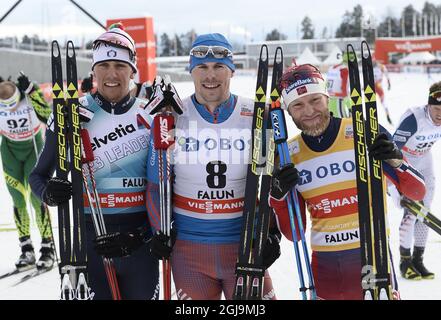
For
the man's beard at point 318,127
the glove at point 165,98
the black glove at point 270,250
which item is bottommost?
the black glove at point 270,250

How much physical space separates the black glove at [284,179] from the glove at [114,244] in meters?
0.80

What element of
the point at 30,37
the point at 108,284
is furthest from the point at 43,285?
the point at 30,37

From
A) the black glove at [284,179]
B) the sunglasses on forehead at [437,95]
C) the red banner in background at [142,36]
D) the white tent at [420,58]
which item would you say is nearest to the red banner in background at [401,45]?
the white tent at [420,58]

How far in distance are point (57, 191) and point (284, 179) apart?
1.11 m

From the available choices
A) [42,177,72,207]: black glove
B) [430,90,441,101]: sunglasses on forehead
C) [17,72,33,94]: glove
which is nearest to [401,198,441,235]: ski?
[430,90,441,101]: sunglasses on forehead

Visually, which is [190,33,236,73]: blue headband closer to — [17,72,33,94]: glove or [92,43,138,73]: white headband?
[92,43,138,73]: white headband

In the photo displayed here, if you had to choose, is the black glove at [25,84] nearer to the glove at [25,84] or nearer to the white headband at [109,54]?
the glove at [25,84]

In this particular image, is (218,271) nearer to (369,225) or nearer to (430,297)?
(369,225)

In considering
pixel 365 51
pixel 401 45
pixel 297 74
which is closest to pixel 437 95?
pixel 365 51

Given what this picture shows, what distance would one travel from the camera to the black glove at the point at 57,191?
9.30 ft

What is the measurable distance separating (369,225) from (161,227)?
977mm

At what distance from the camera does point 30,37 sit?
3266 cm

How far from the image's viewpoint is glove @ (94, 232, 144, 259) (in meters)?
2.89

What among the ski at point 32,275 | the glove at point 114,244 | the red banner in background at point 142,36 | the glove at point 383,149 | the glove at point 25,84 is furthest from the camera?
the red banner in background at point 142,36
